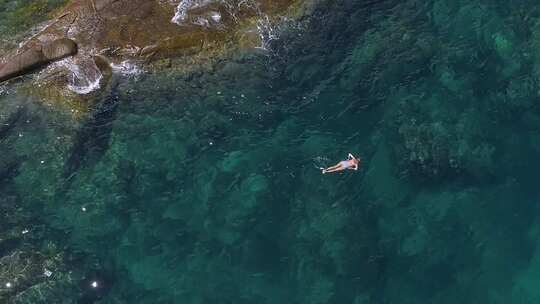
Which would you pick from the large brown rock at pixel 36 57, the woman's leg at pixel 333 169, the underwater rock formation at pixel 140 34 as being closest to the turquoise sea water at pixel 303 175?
the woman's leg at pixel 333 169

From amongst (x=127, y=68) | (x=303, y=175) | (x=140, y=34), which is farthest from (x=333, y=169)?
(x=140, y=34)

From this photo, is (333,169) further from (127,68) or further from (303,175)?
(127,68)

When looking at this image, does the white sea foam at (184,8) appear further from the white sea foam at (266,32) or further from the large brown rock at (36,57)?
the large brown rock at (36,57)

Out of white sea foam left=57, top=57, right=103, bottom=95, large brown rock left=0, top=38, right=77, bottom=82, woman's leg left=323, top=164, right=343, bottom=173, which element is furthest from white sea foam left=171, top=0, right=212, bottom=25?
woman's leg left=323, top=164, right=343, bottom=173

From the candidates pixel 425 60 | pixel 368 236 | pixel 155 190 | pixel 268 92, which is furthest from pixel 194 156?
pixel 425 60

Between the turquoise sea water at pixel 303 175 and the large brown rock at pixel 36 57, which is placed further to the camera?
the large brown rock at pixel 36 57

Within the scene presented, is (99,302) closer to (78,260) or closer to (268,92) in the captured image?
(78,260)
